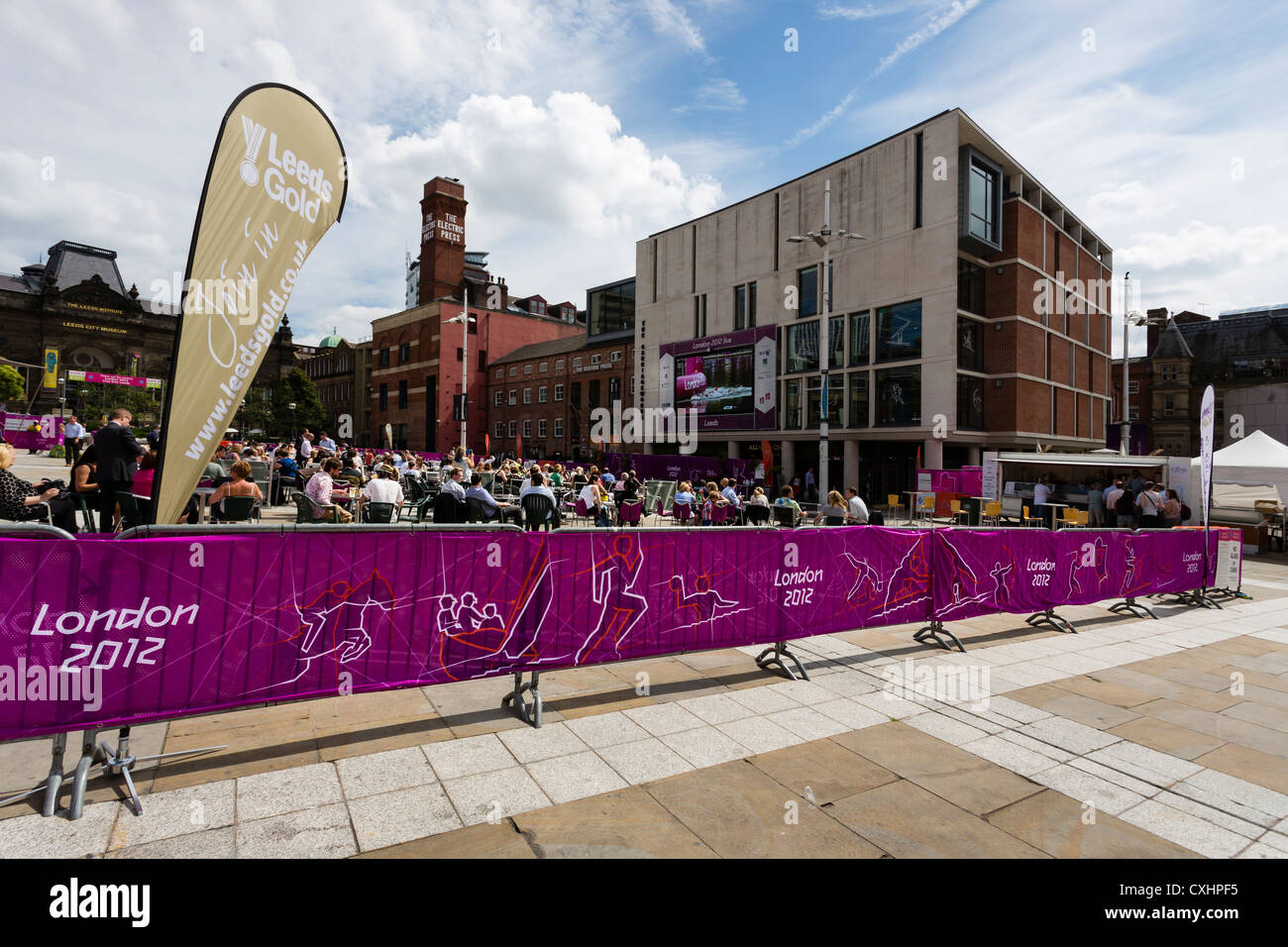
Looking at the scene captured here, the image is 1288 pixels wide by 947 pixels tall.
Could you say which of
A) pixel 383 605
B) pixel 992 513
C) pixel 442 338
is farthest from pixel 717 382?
pixel 383 605

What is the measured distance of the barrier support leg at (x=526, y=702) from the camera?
511cm

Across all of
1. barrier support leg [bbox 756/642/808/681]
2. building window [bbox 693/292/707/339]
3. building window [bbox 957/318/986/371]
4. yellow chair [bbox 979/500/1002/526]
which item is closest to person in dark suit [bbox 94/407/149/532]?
barrier support leg [bbox 756/642/808/681]

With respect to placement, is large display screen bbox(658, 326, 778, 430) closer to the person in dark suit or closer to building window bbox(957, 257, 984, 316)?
building window bbox(957, 257, 984, 316)

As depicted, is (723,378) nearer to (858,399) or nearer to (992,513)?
(858,399)

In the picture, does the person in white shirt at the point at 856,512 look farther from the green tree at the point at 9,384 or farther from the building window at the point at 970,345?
the green tree at the point at 9,384

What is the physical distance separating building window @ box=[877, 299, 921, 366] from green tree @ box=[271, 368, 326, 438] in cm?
6871

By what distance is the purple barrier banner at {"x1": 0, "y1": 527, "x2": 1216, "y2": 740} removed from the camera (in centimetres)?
363

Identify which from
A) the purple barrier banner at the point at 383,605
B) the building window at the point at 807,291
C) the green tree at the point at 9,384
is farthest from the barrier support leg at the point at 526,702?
the green tree at the point at 9,384

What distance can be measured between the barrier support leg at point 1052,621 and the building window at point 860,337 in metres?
25.4

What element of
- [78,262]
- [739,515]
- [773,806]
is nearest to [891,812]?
[773,806]

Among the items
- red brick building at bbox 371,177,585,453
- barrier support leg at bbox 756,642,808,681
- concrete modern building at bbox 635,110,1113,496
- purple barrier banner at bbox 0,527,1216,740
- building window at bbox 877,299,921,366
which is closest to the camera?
purple barrier banner at bbox 0,527,1216,740
